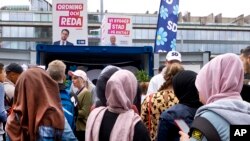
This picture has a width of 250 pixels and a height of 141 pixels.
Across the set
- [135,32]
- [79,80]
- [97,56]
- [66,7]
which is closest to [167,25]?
[66,7]

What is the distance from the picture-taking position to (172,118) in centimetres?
421

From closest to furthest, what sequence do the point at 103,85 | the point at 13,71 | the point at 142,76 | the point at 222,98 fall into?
the point at 222,98
the point at 103,85
the point at 13,71
the point at 142,76

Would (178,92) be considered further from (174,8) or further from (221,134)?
(174,8)

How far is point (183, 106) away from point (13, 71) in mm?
2650

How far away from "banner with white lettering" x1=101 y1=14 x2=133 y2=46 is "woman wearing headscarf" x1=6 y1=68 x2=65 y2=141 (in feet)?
32.4

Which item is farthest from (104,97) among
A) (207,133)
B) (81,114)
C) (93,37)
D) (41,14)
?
(41,14)

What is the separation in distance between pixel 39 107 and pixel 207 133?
5.78 feet

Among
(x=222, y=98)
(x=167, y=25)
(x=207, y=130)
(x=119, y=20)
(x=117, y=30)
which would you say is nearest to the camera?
(x=207, y=130)

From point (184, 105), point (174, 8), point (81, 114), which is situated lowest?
point (81, 114)

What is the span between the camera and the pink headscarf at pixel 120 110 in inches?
154

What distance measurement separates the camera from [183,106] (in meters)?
4.23

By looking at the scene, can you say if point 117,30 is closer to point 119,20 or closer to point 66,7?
point 119,20

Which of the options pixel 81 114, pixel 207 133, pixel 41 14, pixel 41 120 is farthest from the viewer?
pixel 41 14

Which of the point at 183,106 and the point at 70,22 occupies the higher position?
the point at 70,22
